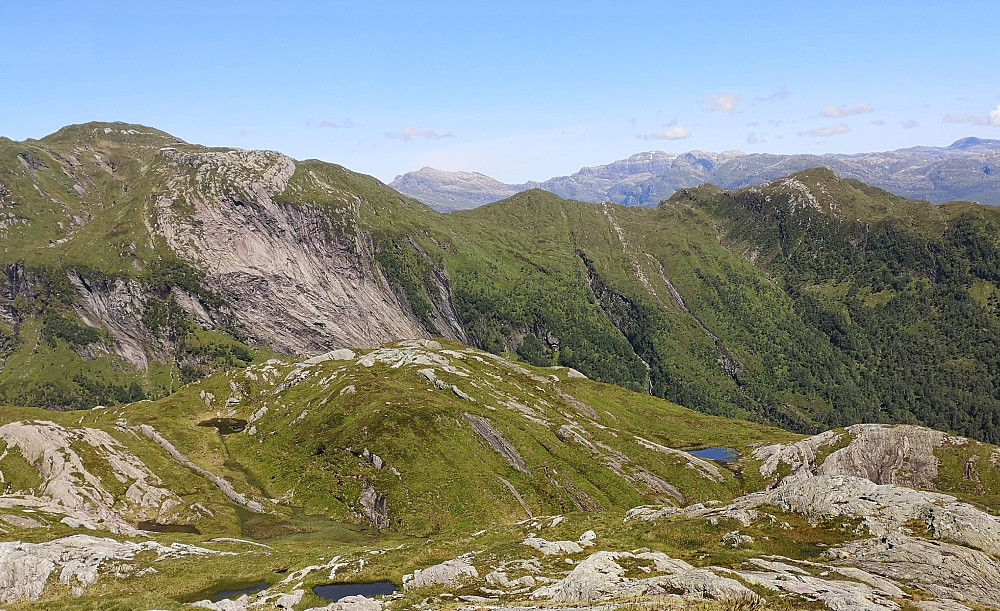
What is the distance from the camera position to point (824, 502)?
5669 centimetres

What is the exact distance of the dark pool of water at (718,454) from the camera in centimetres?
15125

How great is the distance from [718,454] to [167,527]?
13569 centimetres

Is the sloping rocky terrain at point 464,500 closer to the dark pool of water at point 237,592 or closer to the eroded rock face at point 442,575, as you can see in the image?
the eroded rock face at point 442,575

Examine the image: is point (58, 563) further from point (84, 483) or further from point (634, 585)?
point (634, 585)

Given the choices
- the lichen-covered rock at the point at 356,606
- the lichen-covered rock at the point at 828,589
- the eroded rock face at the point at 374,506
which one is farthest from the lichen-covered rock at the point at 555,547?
the eroded rock face at the point at 374,506

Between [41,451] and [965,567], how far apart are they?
130113 mm

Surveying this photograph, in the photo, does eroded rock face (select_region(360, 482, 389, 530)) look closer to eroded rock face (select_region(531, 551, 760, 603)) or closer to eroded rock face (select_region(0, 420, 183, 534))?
eroded rock face (select_region(0, 420, 183, 534))

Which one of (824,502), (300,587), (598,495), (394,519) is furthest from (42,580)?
(598,495)

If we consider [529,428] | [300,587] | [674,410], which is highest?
[300,587]

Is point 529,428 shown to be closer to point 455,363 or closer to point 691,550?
point 455,363

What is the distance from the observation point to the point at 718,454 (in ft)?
512

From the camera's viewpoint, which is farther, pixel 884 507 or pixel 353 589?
pixel 884 507

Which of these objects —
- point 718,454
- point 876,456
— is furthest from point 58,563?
point 876,456

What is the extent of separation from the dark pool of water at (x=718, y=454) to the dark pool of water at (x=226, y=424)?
124 m
